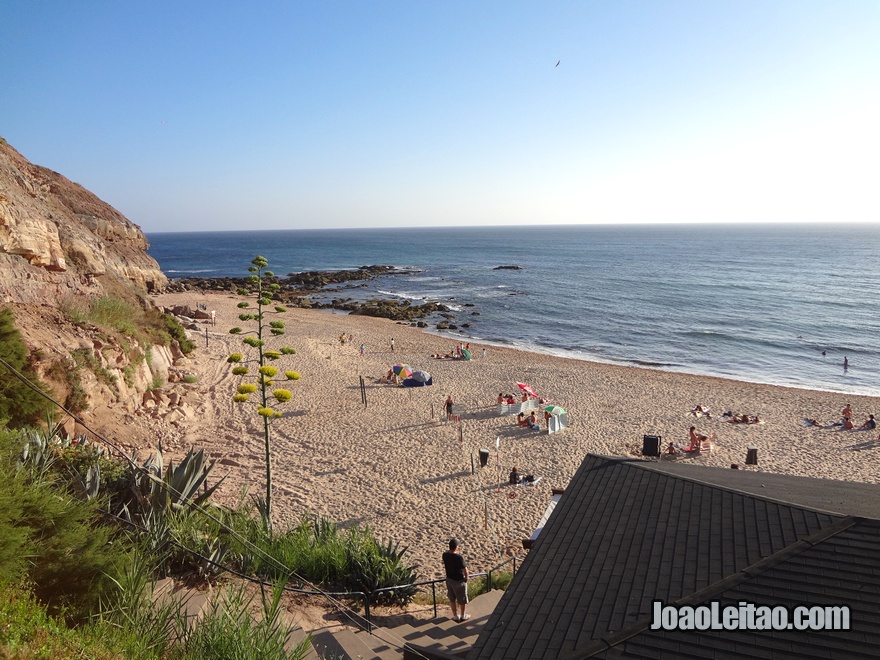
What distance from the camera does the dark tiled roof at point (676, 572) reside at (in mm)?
3881

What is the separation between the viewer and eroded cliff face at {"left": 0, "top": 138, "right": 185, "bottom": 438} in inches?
501

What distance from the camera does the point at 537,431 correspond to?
59.4ft

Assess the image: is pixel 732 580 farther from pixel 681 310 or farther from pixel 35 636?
pixel 681 310

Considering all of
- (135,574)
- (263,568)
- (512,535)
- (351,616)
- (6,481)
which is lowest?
(512,535)

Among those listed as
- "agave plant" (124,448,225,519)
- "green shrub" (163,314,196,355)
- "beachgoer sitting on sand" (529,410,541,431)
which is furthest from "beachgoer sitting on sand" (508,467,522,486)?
"green shrub" (163,314,196,355)

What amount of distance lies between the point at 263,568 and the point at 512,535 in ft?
21.0

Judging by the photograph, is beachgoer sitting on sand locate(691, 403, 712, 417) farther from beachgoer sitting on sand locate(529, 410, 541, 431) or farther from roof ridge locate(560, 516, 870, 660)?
roof ridge locate(560, 516, 870, 660)

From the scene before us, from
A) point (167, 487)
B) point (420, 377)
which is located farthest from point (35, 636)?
point (420, 377)

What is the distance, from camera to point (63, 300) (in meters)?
15.0

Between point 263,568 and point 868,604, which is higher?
point 868,604

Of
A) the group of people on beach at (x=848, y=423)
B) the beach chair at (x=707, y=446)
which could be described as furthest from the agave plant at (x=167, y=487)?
the group of people on beach at (x=848, y=423)

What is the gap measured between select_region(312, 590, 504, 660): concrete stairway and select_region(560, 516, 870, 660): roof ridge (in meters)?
1.98

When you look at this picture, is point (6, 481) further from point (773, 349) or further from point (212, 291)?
point (212, 291)

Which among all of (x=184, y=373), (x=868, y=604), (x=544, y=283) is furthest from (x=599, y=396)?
(x=544, y=283)
